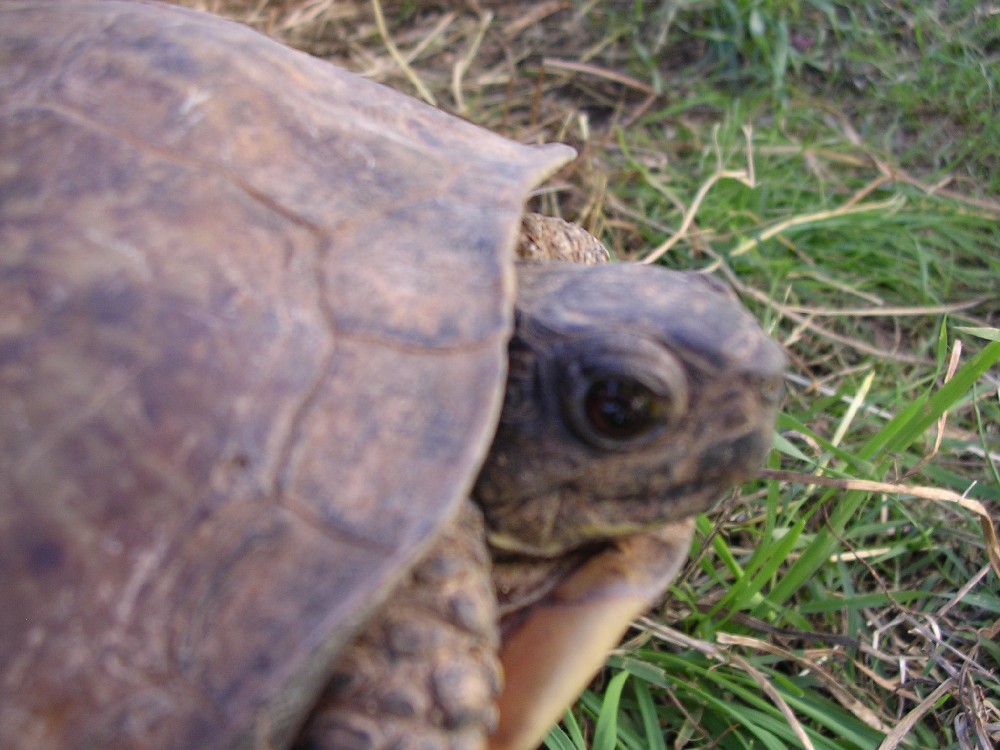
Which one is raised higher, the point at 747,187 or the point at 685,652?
the point at 747,187

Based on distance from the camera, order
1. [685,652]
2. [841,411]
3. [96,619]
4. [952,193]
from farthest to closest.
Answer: [952,193] < [841,411] < [685,652] < [96,619]

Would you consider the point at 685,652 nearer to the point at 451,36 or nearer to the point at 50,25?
the point at 50,25

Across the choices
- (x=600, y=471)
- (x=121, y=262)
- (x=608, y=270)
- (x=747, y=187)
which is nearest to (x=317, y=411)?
(x=121, y=262)

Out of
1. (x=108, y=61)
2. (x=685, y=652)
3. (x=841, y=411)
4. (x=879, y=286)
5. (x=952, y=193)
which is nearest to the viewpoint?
(x=108, y=61)

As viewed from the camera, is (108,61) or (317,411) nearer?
(317,411)

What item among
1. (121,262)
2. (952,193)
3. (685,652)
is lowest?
(685,652)

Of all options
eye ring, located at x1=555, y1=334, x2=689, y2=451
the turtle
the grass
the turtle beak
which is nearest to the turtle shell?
the turtle

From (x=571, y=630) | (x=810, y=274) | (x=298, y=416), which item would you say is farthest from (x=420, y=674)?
(x=810, y=274)
